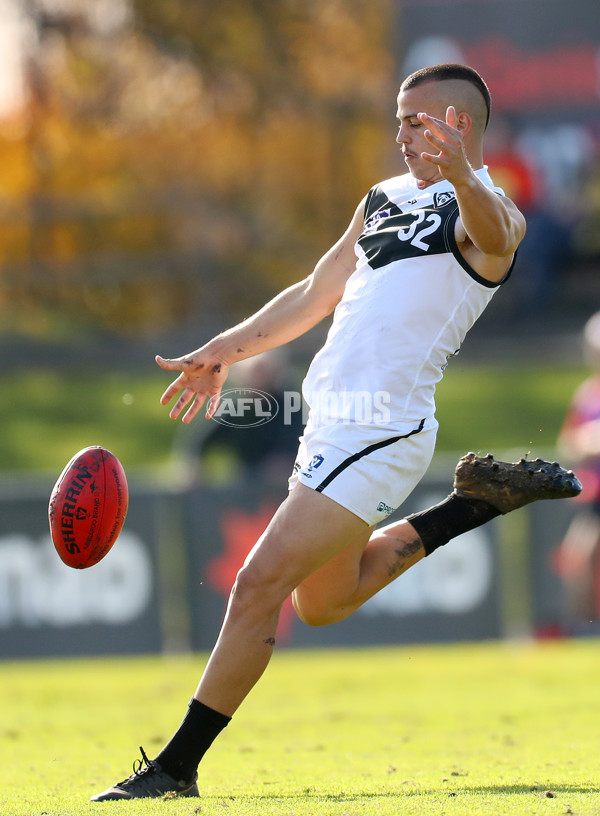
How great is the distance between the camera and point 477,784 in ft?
14.6

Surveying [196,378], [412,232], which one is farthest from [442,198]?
[196,378]

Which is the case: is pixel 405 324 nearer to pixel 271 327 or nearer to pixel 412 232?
pixel 412 232

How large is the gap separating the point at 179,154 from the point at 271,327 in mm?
22218

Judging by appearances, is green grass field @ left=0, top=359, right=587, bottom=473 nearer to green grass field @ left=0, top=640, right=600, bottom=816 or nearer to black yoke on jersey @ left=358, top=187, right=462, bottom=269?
green grass field @ left=0, top=640, right=600, bottom=816

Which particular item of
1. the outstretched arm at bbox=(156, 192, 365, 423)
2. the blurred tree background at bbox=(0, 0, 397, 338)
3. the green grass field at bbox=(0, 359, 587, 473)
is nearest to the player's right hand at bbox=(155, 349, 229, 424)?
the outstretched arm at bbox=(156, 192, 365, 423)

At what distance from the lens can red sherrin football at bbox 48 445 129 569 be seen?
185 inches

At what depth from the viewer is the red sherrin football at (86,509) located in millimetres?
4695

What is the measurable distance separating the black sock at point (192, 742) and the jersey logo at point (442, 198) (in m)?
1.92

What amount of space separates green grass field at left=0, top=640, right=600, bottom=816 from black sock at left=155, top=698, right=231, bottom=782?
137mm

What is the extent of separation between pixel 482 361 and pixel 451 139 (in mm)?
16461

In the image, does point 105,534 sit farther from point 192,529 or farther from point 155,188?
point 155,188

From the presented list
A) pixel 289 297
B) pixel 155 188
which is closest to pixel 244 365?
pixel 289 297

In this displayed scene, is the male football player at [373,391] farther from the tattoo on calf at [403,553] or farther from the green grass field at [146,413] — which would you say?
the green grass field at [146,413]

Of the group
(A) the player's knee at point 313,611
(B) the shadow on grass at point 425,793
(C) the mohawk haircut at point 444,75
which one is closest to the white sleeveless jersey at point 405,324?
(C) the mohawk haircut at point 444,75
